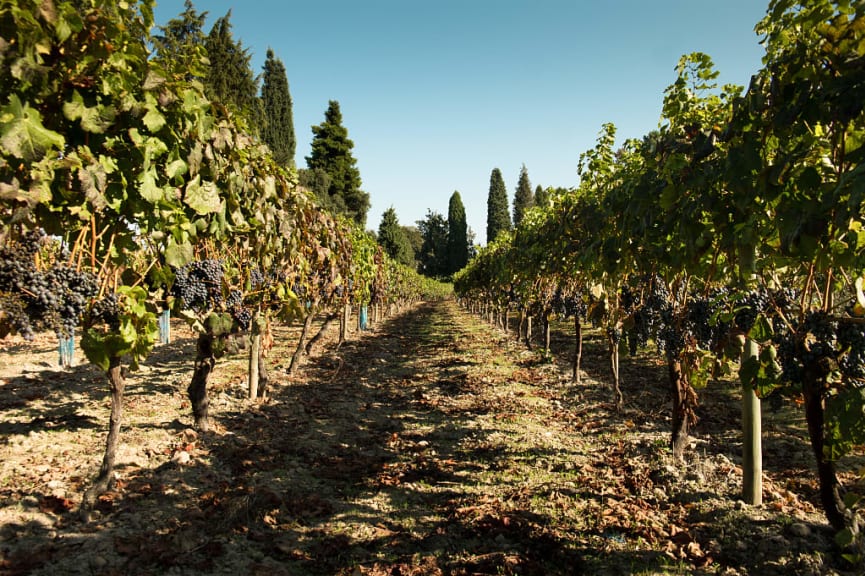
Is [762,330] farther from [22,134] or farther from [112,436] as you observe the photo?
[112,436]

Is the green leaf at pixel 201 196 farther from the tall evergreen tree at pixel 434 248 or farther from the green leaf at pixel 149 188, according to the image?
the tall evergreen tree at pixel 434 248

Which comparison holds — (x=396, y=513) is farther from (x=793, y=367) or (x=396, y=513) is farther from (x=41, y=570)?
(x=793, y=367)

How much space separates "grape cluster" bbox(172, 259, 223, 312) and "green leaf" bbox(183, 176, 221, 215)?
1106 mm

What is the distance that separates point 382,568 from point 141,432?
3.79m

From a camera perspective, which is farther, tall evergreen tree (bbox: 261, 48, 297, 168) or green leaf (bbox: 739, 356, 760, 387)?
tall evergreen tree (bbox: 261, 48, 297, 168)

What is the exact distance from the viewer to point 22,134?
2059mm

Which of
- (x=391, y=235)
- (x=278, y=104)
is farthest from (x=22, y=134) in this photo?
(x=391, y=235)

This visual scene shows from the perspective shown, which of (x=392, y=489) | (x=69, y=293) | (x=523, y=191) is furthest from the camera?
(x=523, y=191)

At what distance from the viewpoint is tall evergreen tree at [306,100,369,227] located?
4775 cm

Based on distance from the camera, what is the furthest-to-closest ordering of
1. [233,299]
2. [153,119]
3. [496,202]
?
[496,202] → [233,299] → [153,119]

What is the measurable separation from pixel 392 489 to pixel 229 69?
30358mm

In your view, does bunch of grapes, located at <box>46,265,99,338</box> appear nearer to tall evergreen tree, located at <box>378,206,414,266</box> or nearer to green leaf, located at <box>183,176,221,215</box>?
green leaf, located at <box>183,176,221,215</box>

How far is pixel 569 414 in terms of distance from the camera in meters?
7.39

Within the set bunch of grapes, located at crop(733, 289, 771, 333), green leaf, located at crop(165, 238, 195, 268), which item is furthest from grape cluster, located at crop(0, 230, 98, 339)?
bunch of grapes, located at crop(733, 289, 771, 333)
